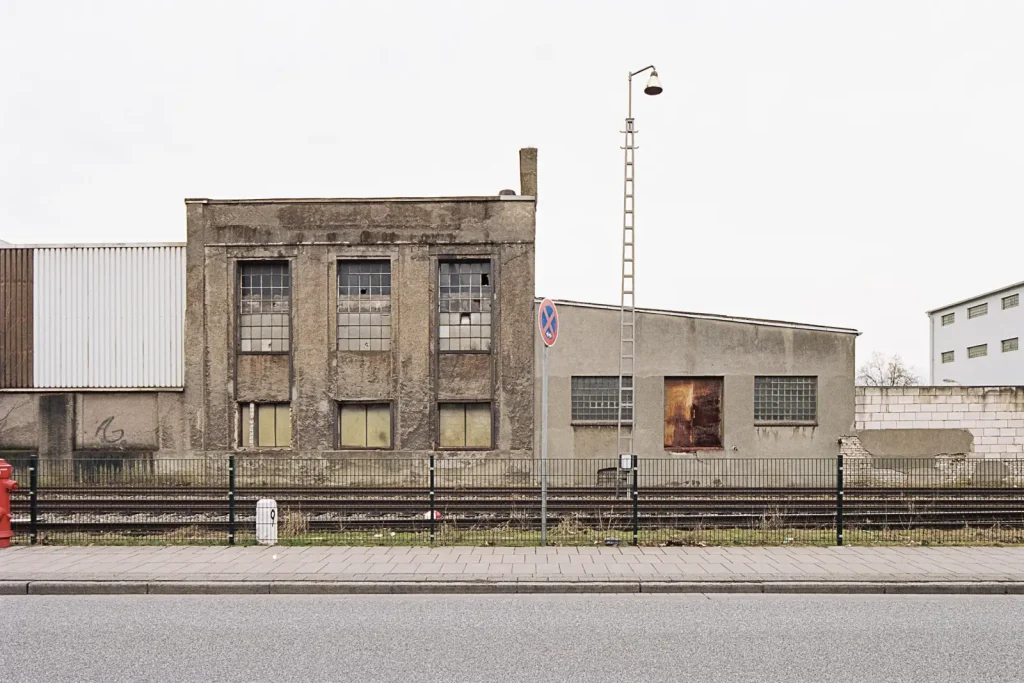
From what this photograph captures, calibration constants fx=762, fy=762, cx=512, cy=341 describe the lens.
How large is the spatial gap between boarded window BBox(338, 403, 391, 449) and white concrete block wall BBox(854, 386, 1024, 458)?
1455cm

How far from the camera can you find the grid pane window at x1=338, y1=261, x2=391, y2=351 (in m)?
23.4

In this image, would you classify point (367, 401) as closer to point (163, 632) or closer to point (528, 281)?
point (528, 281)

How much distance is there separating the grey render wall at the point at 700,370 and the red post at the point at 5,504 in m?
14.2

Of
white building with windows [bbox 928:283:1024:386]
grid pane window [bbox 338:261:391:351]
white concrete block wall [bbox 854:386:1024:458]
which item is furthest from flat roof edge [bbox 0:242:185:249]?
white building with windows [bbox 928:283:1024:386]

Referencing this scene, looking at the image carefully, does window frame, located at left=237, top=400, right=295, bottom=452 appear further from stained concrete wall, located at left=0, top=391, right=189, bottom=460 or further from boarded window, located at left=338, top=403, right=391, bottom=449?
stained concrete wall, located at left=0, top=391, right=189, bottom=460

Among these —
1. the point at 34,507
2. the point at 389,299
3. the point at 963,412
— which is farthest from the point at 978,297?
the point at 34,507

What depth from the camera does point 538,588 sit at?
898cm

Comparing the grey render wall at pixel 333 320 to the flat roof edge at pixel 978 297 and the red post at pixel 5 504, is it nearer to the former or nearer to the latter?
the red post at pixel 5 504

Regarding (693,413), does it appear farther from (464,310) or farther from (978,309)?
(978,309)

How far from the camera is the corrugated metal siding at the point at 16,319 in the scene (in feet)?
76.7

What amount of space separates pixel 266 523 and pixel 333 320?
12358 mm

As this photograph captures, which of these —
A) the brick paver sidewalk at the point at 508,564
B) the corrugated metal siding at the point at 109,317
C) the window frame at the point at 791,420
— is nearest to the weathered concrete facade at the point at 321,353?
the corrugated metal siding at the point at 109,317

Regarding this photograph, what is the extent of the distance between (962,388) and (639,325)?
33.8 ft

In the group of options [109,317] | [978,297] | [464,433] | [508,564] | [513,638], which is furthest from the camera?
[978,297]
